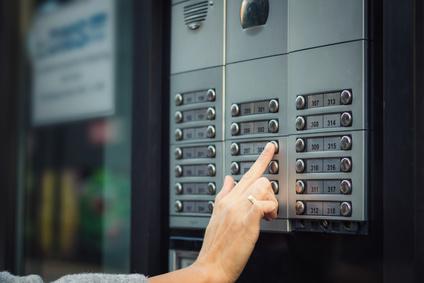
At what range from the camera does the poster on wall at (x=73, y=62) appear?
2.28 m

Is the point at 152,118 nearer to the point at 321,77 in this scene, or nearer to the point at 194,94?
the point at 194,94

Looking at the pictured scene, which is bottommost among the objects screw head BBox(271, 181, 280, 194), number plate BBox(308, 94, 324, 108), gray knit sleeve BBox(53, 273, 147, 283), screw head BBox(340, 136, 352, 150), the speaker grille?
gray knit sleeve BBox(53, 273, 147, 283)

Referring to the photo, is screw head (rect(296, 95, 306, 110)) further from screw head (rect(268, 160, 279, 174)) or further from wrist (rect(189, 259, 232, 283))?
wrist (rect(189, 259, 232, 283))

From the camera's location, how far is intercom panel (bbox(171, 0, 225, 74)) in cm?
119

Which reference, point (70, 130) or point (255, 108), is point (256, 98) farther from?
point (70, 130)

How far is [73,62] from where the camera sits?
2.43m

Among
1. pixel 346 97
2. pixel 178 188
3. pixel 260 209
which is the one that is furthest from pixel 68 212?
pixel 346 97

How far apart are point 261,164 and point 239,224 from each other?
0.29 ft

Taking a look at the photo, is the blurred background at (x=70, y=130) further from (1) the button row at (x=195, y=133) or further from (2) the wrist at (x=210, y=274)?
(2) the wrist at (x=210, y=274)

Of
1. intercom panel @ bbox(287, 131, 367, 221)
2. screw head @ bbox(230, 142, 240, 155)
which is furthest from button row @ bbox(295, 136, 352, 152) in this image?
screw head @ bbox(230, 142, 240, 155)

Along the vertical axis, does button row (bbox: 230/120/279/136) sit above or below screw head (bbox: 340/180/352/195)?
above

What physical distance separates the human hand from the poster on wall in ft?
3.91

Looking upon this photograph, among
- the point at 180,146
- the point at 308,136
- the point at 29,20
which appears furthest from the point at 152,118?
the point at 29,20

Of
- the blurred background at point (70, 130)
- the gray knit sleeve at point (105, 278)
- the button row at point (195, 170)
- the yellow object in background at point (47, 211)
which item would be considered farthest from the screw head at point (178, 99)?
the yellow object in background at point (47, 211)
